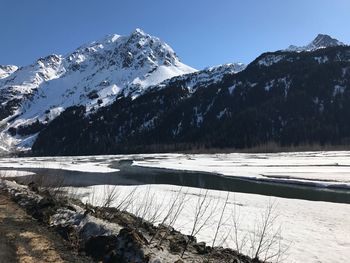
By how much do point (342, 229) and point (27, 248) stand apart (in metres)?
15.1

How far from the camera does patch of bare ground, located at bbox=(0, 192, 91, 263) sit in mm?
9320

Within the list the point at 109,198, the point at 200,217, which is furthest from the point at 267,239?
the point at 109,198

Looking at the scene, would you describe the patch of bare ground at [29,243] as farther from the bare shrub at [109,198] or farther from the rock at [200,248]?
the bare shrub at [109,198]

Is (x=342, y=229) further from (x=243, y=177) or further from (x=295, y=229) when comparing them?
(x=243, y=177)

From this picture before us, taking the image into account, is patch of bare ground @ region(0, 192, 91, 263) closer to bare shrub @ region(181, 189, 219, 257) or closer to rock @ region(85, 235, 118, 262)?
rock @ region(85, 235, 118, 262)

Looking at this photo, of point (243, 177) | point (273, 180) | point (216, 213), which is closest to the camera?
point (216, 213)

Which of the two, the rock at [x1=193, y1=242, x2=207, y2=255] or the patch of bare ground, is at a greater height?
the patch of bare ground

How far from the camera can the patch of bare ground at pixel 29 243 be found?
932 cm

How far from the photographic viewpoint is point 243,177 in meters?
50.9

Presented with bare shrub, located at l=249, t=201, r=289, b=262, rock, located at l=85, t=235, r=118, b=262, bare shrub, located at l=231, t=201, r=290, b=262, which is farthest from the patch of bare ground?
bare shrub, located at l=249, t=201, r=289, b=262

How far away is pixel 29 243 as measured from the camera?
1040 centimetres

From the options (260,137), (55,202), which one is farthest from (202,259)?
(260,137)

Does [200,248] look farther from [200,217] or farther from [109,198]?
[109,198]

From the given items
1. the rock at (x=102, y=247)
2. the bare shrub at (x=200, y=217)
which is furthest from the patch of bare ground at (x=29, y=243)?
the bare shrub at (x=200, y=217)
